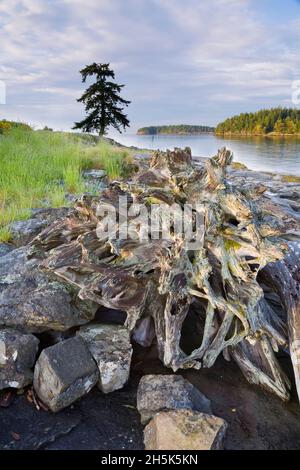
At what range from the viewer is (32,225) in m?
6.01

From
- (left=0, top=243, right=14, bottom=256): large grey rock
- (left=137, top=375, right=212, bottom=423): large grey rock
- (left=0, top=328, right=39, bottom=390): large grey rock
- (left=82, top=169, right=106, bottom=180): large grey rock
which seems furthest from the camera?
(left=82, top=169, right=106, bottom=180): large grey rock

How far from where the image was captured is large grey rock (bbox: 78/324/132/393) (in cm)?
340

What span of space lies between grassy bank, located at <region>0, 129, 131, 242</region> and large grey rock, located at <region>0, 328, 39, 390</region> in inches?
106

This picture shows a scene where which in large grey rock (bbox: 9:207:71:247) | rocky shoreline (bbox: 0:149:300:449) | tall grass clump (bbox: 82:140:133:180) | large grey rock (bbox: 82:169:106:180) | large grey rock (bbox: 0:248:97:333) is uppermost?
tall grass clump (bbox: 82:140:133:180)

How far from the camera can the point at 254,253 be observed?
3570 millimetres

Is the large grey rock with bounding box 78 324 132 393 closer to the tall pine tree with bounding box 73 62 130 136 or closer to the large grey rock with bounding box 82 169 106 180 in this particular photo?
the large grey rock with bounding box 82 169 106 180

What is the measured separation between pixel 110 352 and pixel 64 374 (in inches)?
18.0

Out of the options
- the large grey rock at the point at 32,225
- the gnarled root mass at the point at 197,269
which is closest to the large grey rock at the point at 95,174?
the large grey rock at the point at 32,225

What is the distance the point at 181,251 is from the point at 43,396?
155 cm

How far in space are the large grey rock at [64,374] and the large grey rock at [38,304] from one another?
0.49 metres

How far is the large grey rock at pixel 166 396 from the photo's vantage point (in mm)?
3074

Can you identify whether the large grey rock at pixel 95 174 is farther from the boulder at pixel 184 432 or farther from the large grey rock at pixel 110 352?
the boulder at pixel 184 432

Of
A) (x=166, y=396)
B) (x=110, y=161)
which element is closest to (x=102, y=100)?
(x=110, y=161)

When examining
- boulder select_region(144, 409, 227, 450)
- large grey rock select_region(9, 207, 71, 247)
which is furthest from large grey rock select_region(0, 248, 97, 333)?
large grey rock select_region(9, 207, 71, 247)
